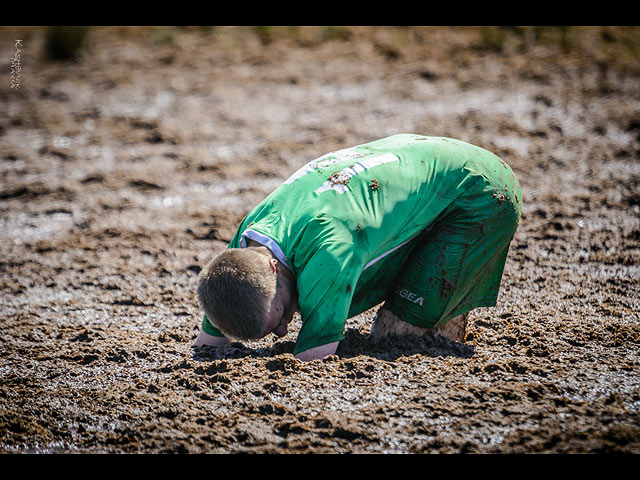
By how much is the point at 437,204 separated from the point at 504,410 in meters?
0.91

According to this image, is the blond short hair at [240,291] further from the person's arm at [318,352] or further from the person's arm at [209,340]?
the person's arm at [209,340]

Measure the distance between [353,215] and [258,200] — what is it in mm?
2742

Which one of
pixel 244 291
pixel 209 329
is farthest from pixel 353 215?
pixel 209 329

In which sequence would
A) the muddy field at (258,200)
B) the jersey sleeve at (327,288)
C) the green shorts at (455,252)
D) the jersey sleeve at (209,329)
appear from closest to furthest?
the jersey sleeve at (327,288), the muddy field at (258,200), the green shorts at (455,252), the jersey sleeve at (209,329)

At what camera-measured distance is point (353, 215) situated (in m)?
2.66

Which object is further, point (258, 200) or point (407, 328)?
point (258, 200)

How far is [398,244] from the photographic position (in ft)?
9.30

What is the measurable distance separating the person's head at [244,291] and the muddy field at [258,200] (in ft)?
1.15

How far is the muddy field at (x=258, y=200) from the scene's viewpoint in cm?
267

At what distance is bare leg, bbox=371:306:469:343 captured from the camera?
Result: 3.18 meters

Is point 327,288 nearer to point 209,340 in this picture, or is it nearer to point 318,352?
point 318,352

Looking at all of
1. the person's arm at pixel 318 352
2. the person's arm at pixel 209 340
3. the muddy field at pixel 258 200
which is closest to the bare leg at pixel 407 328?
the muddy field at pixel 258 200

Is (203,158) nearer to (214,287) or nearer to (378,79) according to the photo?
(378,79)

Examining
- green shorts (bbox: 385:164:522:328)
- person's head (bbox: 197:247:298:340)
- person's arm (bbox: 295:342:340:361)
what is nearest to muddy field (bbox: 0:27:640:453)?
person's arm (bbox: 295:342:340:361)
